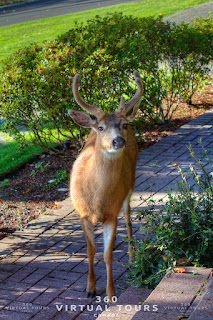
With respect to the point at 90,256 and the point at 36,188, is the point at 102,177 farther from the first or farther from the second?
the point at 36,188

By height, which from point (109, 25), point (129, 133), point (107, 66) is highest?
point (109, 25)

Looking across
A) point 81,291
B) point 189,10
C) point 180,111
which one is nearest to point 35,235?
point 81,291

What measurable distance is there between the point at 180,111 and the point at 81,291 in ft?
23.2

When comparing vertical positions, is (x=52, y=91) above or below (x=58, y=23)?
below

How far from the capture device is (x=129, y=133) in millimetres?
5922

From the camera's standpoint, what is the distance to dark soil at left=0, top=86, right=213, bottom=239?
6574 mm

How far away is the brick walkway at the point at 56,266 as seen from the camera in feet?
14.6

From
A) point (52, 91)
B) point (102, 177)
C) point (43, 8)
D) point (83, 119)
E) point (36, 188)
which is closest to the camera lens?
point (102, 177)

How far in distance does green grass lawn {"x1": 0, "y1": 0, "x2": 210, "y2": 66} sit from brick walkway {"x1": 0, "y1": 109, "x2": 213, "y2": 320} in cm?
1326

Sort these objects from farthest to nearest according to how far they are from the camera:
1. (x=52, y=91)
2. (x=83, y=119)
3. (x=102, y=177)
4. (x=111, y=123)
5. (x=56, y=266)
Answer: (x=52, y=91)
(x=56, y=266)
(x=83, y=119)
(x=102, y=177)
(x=111, y=123)

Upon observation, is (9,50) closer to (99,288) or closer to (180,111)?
(180,111)

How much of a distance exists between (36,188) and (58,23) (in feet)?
57.1

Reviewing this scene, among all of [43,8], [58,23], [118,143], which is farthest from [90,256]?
[43,8]

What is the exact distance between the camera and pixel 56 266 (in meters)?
5.20
